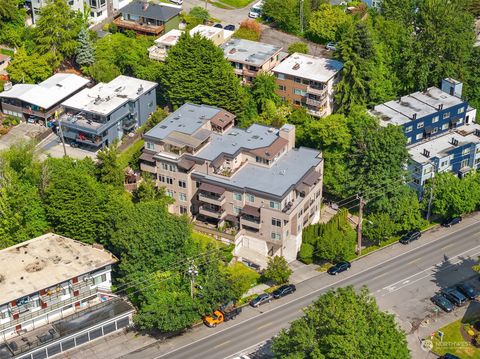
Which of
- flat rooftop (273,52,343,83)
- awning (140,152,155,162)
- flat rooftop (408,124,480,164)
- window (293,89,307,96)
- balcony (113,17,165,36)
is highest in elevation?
flat rooftop (273,52,343,83)

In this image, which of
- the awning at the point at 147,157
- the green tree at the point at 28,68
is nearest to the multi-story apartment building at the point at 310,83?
the awning at the point at 147,157

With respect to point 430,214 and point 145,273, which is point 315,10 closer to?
point 430,214

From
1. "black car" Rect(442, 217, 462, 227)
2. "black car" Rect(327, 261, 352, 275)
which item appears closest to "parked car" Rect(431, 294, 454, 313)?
"black car" Rect(327, 261, 352, 275)

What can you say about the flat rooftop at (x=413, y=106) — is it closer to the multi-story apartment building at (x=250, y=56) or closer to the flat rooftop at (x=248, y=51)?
the multi-story apartment building at (x=250, y=56)

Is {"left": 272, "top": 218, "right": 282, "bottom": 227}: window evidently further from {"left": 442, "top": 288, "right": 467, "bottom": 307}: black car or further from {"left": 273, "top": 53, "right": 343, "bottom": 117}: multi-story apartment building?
{"left": 273, "top": 53, "right": 343, "bottom": 117}: multi-story apartment building

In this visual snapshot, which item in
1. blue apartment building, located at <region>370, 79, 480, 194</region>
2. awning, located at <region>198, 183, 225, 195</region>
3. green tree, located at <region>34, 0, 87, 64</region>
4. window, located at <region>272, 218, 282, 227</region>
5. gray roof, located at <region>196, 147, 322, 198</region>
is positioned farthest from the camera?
green tree, located at <region>34, 0, 87, 64</region>

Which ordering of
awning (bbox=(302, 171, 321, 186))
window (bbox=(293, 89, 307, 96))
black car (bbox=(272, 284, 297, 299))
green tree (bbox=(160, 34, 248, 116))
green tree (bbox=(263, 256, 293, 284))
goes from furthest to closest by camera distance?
window (bbox=(293, 89, 307, 96)) < green tree (bbox=(160, 34, 248, 116)) < awning (bbox=(302, 171, 321, 186)) < green tree (bbox=(263, 256, 293, 284)) < black car (bbox=(272, 284, 297, 299))

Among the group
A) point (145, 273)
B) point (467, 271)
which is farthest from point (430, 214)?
point (145, 273)

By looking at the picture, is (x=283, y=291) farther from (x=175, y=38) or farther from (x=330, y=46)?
(x=330, y=46)
